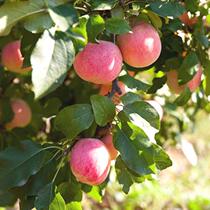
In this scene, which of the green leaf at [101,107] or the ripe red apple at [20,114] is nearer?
the green leaf at [101,107]

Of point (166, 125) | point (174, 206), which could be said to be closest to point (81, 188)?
point (166, 125)

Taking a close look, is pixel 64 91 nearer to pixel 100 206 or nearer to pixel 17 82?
pixel 17 82

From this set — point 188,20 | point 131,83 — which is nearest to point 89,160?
point 131,83

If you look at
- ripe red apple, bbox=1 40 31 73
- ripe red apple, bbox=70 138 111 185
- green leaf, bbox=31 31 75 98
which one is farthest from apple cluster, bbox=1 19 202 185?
ripe red apple, bbox=1 40 31 73

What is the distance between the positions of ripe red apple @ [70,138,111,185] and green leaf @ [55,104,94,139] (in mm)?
28

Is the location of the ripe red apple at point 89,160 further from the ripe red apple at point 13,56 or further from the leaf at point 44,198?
the ripe red apple at point 13,56

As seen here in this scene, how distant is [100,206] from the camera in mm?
2611

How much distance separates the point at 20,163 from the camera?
3.45 ft

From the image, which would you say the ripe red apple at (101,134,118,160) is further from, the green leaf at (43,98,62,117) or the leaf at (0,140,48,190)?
the green leaf at (43,98,62,117)

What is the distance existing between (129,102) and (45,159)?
Answer: 0.20 meters

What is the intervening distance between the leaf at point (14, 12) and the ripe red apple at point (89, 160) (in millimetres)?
258

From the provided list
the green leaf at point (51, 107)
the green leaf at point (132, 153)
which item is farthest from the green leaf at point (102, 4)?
the green leaf at point (51, 107)

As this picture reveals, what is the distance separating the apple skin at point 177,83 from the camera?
1.23 m

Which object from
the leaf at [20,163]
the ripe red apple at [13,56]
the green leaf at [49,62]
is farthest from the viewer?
the ripe red apple at [13,56]
